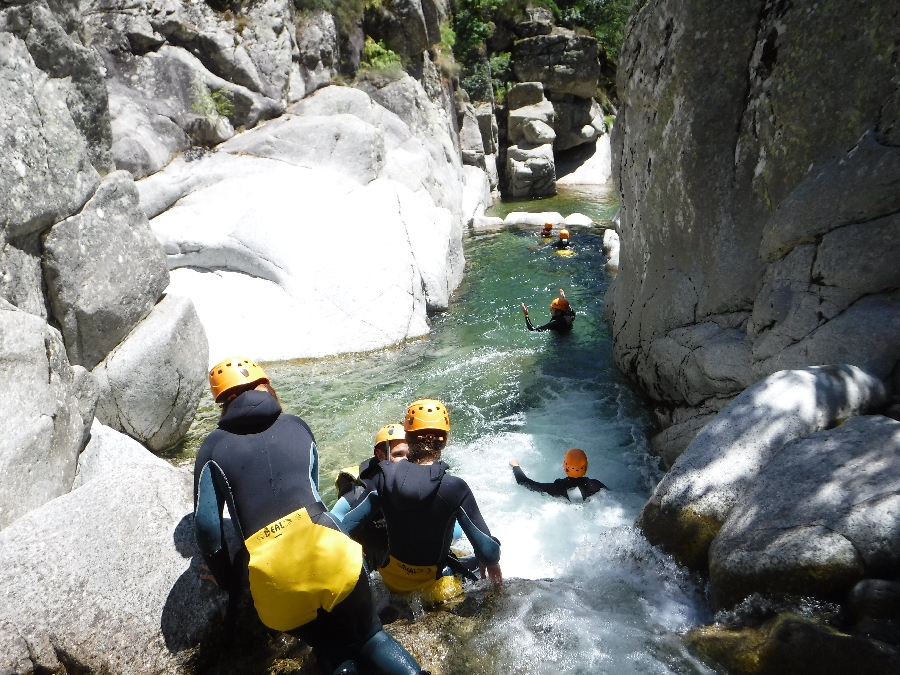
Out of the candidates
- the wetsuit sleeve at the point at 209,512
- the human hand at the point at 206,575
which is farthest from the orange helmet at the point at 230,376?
the human hand at the point at 206,575

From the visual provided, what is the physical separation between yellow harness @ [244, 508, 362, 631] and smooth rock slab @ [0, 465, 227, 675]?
3.24ft

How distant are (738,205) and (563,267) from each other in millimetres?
10244

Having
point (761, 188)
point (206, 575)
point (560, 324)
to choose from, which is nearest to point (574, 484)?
point (761, 188)

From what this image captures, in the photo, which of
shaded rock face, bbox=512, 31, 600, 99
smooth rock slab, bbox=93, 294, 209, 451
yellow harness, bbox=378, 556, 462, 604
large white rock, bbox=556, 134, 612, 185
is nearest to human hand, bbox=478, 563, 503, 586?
yellow harness, bbox=378, 556, 462, 604

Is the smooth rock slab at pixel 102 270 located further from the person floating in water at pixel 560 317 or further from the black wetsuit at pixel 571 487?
the person floating in water at pixel 560 317

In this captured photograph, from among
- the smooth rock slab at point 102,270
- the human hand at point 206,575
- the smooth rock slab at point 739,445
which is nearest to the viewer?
the human hand at point 206,575

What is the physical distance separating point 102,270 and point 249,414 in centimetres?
437

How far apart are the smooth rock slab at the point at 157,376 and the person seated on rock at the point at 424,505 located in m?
4.38

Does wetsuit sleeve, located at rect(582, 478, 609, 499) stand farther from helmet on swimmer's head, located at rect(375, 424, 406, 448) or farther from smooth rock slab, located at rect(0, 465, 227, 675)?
smooth rock slab, located at rect(0, 465, 227, 675)

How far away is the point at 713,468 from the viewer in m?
4.62

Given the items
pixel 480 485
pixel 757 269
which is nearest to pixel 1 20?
pixel 480 485

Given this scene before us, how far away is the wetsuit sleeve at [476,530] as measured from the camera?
3.71 meters

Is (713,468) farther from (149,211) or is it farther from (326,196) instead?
(149,211)

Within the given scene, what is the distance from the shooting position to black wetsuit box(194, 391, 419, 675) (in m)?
3.01
